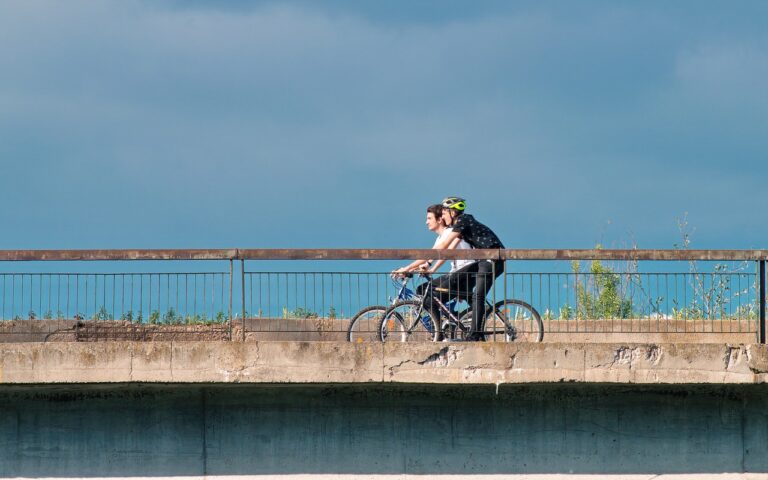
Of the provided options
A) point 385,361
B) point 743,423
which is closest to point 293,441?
point 385,361

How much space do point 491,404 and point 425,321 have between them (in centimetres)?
127

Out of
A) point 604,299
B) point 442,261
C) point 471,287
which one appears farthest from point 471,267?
point 604,299

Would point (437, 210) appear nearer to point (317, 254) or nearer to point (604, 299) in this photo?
point (317, 254)

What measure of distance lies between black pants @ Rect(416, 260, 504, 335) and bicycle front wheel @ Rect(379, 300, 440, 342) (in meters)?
0.12

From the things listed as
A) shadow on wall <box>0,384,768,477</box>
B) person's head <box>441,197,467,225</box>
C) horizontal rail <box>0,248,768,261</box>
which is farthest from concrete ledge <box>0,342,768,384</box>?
person's head <box>441,197,467,225</box>

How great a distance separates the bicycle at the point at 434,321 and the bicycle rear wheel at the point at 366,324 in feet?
0.48

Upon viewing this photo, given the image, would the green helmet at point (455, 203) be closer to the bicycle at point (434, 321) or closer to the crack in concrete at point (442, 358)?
the bicycle at point (434, 321)

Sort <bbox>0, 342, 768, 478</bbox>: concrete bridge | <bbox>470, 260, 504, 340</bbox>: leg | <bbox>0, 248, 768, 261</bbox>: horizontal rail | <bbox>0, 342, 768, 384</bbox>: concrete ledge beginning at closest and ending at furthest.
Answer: <bbox>0, 342, 768, 384</bbox>: concrete ledge
<bbox>0, 342, 768, 478</bbox>: concrete bridge
<bbox>0, 248, 768, 261</bbox>: horizontal rail
<bbox>470, 260, 504, 340</bbox>: leg

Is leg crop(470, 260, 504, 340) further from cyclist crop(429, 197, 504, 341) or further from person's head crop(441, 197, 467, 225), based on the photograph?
person's head crop(441, 197, 467, 225)

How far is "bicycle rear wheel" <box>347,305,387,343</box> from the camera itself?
13.0m

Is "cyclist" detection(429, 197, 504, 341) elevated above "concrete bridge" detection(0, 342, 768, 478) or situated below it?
above

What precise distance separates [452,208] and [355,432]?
265 centimetres

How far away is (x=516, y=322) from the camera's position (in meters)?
13.5

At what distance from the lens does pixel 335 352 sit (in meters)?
11.4
